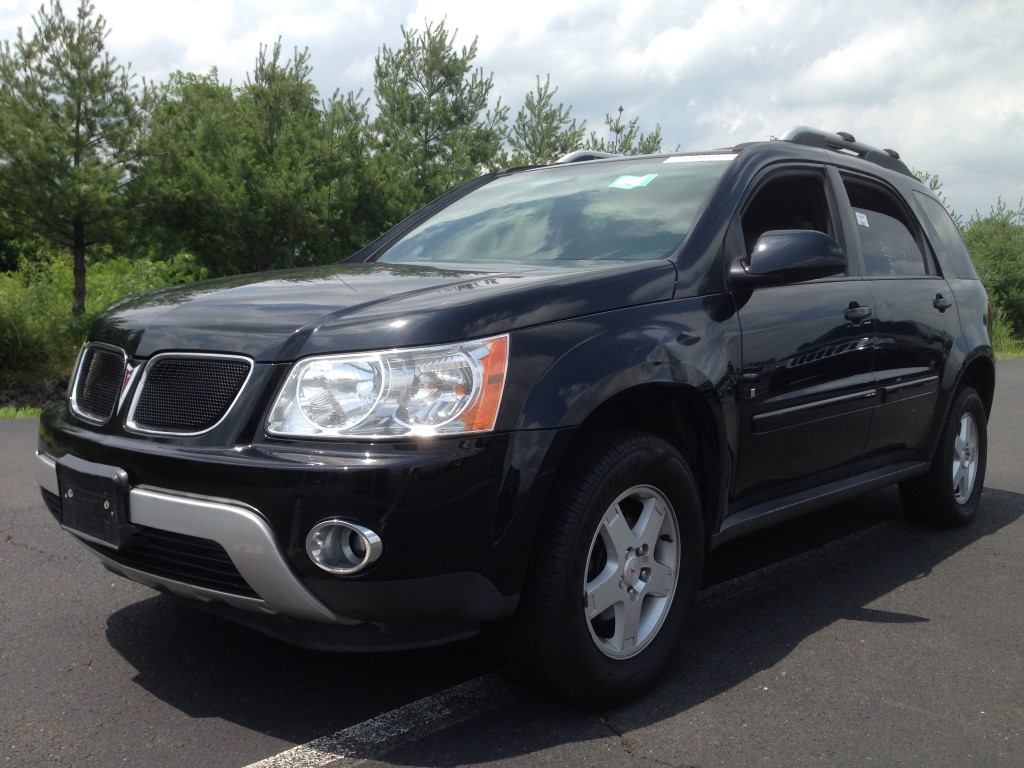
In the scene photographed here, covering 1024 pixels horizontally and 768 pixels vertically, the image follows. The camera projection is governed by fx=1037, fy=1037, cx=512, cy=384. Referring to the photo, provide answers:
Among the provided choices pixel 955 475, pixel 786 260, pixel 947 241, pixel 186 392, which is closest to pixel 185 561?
pixel 186 392

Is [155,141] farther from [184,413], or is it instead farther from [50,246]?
[184,413]

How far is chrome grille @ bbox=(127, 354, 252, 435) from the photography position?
9.19 feet

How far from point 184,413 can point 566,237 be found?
5.59ft

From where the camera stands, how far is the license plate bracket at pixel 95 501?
286cm

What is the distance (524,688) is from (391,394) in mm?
1134

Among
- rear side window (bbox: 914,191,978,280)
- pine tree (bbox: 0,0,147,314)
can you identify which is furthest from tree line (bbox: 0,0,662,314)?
rear side window (bbox: 914,191,978,280)

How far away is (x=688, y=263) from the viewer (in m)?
3.50

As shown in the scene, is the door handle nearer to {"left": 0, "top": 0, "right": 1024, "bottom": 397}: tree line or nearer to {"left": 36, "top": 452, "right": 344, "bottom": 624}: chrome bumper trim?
{"left": 36, "top": 452, "right": 344, "bottom": 624}: chrome bumper trim

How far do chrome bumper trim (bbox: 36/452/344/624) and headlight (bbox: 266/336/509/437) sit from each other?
244mm

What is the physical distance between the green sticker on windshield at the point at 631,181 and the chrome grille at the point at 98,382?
6.70 feet

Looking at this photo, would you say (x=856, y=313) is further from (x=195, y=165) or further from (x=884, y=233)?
(x=195, y=165)

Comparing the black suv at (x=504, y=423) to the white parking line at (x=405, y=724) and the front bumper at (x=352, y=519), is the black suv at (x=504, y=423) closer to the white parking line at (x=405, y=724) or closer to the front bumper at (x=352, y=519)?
the front bumper at (x=352, y=519)

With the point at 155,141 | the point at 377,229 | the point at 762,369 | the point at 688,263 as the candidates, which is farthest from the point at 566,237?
the point at 377,229

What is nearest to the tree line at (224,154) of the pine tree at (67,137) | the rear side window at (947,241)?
the pine tree at (67,137)
